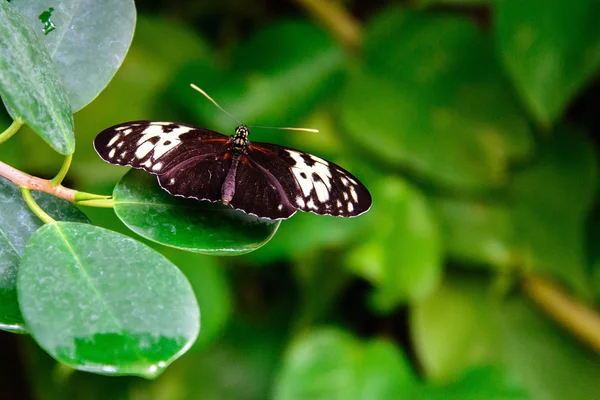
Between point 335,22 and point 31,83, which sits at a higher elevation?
point 31,83

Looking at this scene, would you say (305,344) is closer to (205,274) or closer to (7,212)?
(205,274)

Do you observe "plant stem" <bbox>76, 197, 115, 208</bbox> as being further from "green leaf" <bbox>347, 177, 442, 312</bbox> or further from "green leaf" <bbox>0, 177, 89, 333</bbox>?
"green leaf" <bbox>347, 177, 442, 312</bbox>

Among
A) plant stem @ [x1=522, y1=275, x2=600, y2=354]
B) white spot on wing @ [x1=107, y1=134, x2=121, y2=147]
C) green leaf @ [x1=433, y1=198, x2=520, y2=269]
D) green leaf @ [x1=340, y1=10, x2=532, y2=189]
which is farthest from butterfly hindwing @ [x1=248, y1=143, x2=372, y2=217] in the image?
plant stem @ [x1=522, y1=275, x2=600, y2=354]

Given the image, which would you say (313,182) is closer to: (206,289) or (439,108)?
(206,289)

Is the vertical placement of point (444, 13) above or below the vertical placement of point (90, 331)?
below

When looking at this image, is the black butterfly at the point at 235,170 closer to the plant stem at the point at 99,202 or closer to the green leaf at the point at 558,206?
the plant stem at the point at 99,202

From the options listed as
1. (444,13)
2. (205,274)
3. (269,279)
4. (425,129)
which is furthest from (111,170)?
(444,13)

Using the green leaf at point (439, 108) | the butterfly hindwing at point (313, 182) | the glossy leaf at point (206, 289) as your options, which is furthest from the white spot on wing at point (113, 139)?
the green leaf at point (439, 108)

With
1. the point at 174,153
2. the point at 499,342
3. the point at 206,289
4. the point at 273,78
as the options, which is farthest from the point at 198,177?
the point at 499,342
